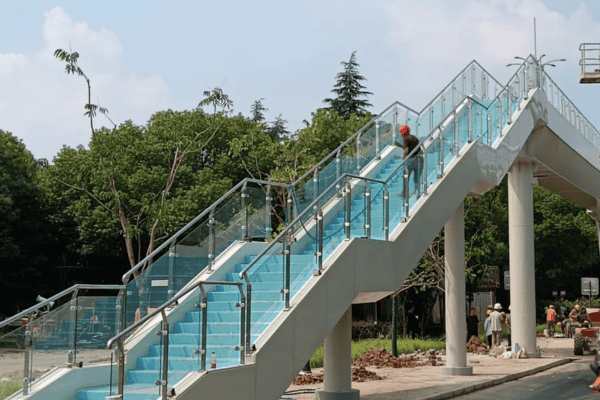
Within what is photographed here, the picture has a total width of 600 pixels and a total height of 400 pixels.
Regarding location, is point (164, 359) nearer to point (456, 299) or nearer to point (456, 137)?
point (456, 137)

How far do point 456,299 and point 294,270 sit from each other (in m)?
9.69

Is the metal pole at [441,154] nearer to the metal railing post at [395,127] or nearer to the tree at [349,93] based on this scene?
the metal railing post at [395,127]

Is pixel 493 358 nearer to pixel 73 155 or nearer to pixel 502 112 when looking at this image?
pixel 502 112

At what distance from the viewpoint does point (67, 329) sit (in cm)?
1048

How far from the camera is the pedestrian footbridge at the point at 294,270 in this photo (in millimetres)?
9258

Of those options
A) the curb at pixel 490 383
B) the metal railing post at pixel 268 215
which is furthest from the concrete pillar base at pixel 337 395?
the metal railing post at pixel 268 215

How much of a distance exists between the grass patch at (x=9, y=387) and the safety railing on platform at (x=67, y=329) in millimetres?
76

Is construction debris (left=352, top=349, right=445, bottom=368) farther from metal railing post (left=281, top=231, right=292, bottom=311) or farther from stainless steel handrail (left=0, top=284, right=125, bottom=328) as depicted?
stainless steel handrail (left=0, top=284, right=125, bottom=328)

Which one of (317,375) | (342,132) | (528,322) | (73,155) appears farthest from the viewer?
(73,155)

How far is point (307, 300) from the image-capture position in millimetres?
10938

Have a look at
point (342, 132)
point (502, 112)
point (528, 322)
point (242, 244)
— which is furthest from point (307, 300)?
point (342, 132)

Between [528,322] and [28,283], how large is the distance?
1071 inches

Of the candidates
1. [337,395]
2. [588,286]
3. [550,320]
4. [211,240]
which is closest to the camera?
[211,240]

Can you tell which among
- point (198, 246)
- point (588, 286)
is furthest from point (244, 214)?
point (588, 286)
